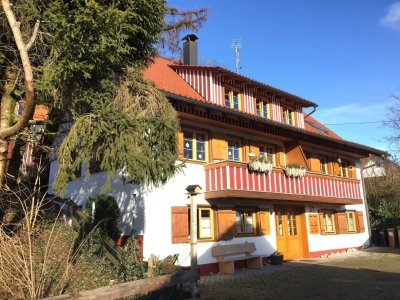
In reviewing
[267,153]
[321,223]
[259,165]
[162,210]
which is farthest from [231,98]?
[321,223]

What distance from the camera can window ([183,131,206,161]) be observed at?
13602 millimetres

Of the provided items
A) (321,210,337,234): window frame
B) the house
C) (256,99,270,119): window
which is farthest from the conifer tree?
(321,210,337,234): window frame

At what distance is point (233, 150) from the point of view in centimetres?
1537

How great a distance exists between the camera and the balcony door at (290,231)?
16.4m

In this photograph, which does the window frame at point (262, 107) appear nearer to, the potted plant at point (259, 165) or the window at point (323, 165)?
the potted plant at point (259, 165)

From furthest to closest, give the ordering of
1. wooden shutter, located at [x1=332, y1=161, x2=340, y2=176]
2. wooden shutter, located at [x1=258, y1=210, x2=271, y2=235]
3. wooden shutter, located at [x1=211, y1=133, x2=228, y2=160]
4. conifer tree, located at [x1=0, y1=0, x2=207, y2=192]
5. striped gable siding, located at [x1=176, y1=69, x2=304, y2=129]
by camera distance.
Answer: wooden shutter, located at [x1=332, y1=161, x2=340, y2=176] < striped gable siding, located at [x1=176, y1=69, x2=304, y2=129] < wooden shutter, located at [x1=258, y1=210, x2=271, y2=235] < wooden shutter, located at [x1=211, y1=133, x2=228, y2=160] < conifer tree, located at [x1=0, y1=0, x2=207, y2=192]

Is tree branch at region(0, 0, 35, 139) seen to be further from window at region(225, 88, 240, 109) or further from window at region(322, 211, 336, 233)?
window at region(322, 211, 336, 233)

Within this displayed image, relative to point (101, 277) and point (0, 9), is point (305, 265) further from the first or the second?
point (0, 9)

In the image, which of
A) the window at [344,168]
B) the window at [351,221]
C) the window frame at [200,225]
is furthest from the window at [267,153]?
the window at [351,221]

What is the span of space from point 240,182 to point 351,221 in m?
10.6

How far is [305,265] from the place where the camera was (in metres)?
14.8

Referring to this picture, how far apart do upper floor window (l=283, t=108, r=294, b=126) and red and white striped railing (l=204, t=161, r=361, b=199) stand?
3428 mm

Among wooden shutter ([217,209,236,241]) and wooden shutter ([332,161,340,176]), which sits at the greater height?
wooden shutter ([332,161,340,176])

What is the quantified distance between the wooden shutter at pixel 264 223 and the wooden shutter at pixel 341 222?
5685 millimetres
